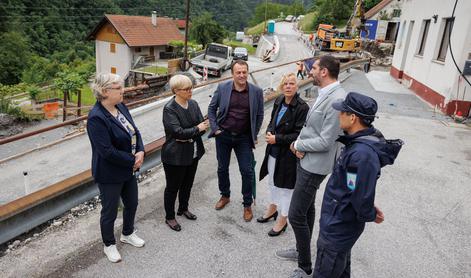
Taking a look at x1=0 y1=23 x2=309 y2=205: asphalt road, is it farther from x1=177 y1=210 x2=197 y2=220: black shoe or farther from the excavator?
the excavator

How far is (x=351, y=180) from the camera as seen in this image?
7.14 ft

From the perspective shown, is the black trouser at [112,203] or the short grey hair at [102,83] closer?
the short grey hair at [102,83]

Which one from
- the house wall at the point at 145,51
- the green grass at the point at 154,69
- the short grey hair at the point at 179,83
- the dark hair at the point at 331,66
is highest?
the dark hair at the point at 331,66

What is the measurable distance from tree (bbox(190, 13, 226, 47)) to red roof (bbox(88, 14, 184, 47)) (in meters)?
3.02

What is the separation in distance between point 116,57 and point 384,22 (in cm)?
3027

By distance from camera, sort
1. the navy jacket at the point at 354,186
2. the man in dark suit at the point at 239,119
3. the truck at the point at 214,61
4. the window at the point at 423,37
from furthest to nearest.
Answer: the truck at the point at 214,61, the window at the point at 423,37, the man in dark suit at the point at 239,119, the navy jacket at the point at 354,186

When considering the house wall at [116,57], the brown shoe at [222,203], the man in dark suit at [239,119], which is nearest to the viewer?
the man in dark suit at [239,119]

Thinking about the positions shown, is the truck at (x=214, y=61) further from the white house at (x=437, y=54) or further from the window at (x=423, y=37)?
the window at (x=423, y=37)

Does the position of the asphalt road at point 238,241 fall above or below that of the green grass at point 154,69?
above

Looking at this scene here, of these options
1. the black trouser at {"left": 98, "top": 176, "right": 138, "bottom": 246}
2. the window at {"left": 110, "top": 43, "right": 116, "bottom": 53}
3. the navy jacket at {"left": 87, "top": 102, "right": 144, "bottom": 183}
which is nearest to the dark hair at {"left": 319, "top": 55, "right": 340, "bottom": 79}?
the navy jacket at {"left": 87, "top": 102, "right": 144, "bottom": 183}

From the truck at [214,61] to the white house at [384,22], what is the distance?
1674 cm

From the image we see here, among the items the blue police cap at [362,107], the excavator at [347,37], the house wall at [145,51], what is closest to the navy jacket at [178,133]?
the blue police cap at [362,107]

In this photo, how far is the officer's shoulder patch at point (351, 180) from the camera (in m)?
2.15

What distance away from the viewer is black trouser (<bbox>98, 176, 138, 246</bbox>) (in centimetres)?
295
